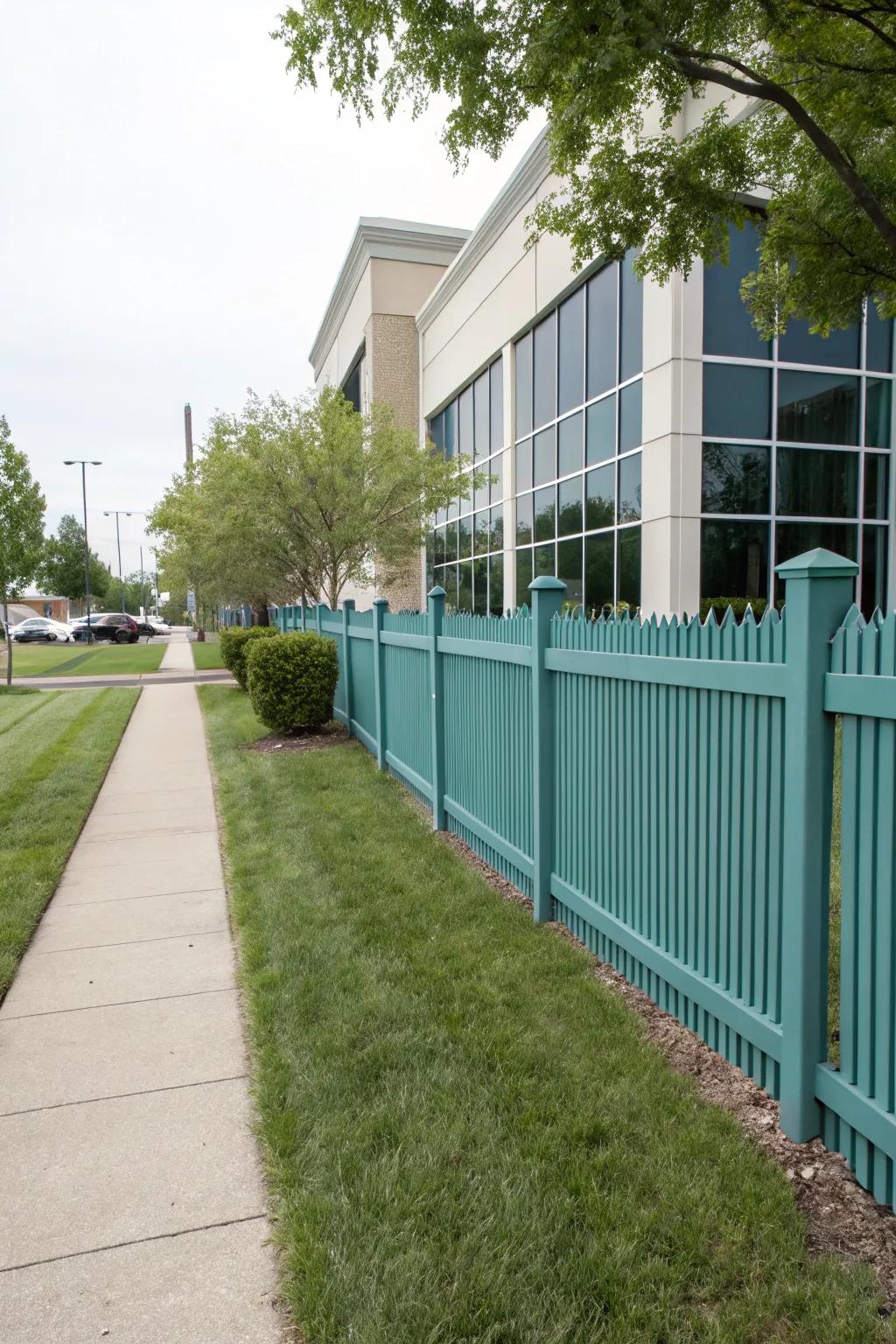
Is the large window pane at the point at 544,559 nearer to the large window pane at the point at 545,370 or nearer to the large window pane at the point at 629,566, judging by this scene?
→ the large window pane at the point at 545,370

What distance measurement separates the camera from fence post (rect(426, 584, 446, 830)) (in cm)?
631

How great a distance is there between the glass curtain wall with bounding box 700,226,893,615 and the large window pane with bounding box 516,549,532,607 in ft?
18.9

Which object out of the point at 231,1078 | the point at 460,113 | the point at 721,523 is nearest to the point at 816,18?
the point at 460,113

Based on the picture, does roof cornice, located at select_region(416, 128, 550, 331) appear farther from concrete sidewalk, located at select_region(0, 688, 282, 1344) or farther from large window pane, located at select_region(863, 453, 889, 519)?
concrete sidewalk, located at select_region(0, 688, 282, 1344)

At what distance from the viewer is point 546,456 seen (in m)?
16.7

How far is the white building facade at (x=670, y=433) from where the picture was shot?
12000 millimetres

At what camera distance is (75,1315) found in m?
2.06

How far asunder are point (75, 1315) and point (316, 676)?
336 inches

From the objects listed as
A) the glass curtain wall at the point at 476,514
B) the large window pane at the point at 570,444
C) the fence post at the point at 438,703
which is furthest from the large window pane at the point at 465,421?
the fence post at the point at 438,703

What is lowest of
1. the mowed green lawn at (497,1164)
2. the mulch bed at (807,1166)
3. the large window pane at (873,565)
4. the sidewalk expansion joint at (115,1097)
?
the sidewalk expansion joint at (115,1097)

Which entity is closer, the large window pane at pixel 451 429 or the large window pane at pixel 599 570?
the large window pane at pixel 599 570

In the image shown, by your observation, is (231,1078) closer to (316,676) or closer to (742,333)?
(316,676)

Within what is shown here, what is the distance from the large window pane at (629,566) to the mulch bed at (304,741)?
5070 millimetres

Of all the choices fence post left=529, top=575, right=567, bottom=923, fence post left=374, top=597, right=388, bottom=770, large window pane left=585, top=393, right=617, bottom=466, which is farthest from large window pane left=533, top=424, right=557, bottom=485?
fence post left=529, top=575, right=567, bottom=923
